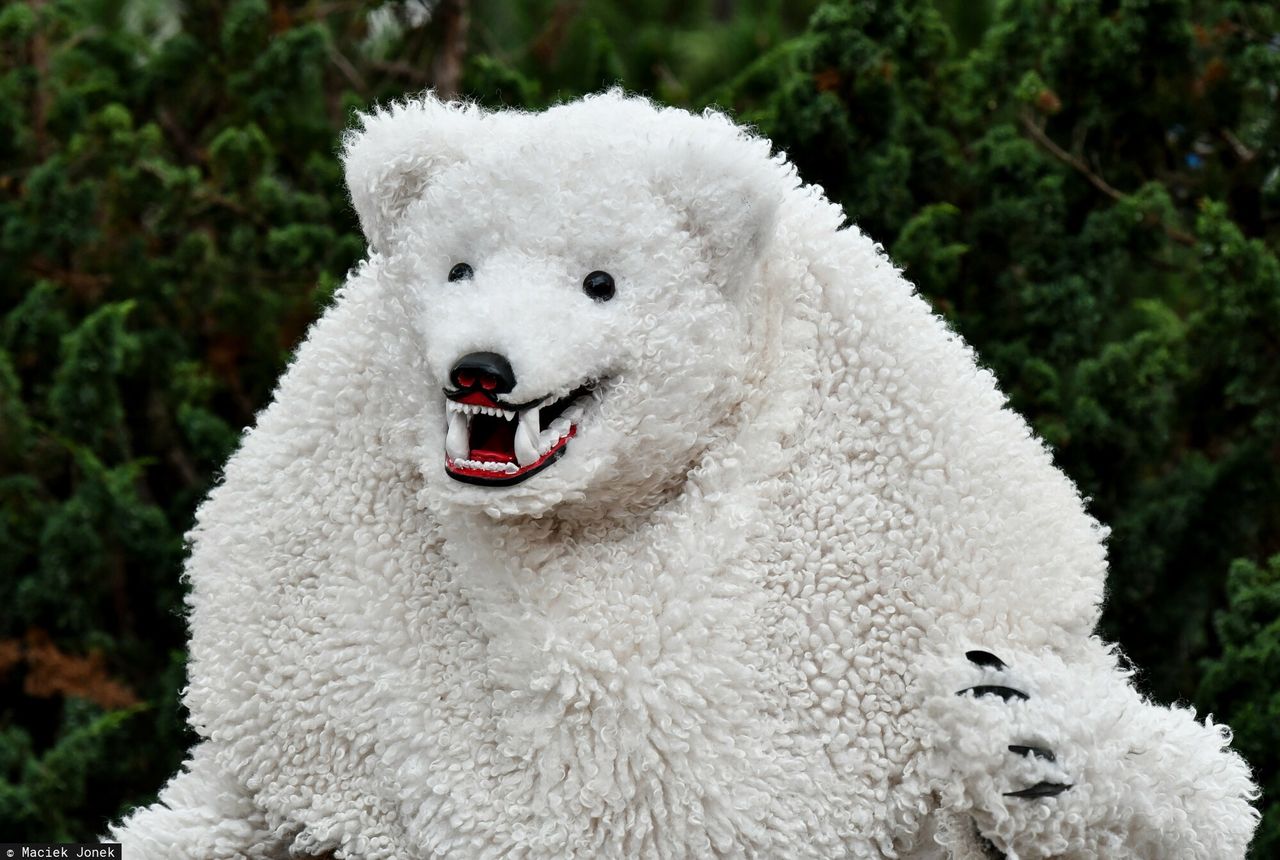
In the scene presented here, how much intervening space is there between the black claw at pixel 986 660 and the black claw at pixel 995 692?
2cm

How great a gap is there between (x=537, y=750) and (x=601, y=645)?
11 centimetres

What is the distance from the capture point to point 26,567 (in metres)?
2.93

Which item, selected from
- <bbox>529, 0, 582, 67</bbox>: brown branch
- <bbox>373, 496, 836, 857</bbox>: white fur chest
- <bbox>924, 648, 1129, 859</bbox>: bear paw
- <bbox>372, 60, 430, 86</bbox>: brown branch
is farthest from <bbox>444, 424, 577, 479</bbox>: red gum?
<bbox>529, 0, 582, 67</bbox>: brown branch

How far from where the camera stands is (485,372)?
4.47ft

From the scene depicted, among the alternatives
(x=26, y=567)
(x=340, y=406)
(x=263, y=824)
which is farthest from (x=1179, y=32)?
(x=26, y=567)

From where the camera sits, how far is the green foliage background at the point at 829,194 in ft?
8.17

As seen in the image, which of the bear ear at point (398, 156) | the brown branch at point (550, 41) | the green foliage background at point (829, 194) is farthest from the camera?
the brown branch at point (550, 41)

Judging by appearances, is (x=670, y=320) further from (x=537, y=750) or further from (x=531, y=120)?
(x=537, y=750)

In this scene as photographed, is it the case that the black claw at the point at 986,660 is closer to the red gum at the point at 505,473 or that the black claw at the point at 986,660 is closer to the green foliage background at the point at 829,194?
the red gum at the point at 505,473

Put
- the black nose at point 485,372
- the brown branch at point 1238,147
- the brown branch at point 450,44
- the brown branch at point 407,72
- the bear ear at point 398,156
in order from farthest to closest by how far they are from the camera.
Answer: the brown branch at point 407,72 → the brown branch at point 450,44 → the brown branch at point 1238,147 → the bear ear at point 398,156 → the black nose at point 485,372

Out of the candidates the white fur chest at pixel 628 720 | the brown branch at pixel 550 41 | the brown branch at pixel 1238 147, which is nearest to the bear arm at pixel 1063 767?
the white fur chest at pixel 628 720

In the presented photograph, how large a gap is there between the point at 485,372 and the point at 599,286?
143 millimetres

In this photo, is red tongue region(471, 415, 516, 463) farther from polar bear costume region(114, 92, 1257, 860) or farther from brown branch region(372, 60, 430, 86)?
brown branch region(372, 60, 430, 86)

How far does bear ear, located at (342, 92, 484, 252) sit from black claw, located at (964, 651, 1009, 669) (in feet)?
2.12
